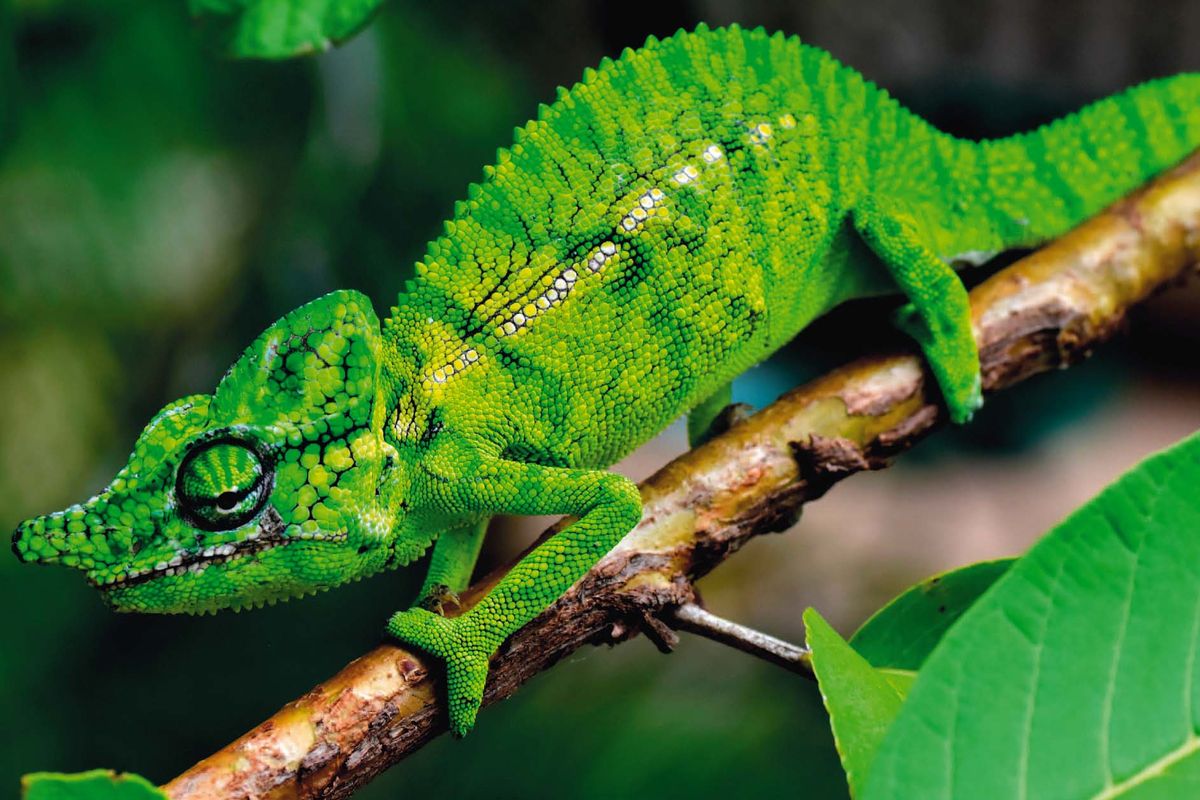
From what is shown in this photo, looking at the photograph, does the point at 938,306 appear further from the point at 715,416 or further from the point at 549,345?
the point at 549,345

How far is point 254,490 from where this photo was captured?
1395 millimetres

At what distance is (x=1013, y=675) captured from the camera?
94 centimetres

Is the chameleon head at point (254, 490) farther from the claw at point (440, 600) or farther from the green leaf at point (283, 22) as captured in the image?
the green leaf at point (283, 22)

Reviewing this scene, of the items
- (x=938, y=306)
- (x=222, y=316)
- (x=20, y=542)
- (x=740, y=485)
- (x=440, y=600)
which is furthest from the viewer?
(x=222, y=316)

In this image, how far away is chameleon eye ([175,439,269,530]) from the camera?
136 centimetres

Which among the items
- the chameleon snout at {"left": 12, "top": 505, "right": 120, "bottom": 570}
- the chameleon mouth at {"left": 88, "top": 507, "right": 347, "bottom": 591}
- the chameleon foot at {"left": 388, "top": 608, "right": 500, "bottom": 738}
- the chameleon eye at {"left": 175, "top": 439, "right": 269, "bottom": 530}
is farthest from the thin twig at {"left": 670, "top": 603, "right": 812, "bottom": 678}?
the chameleon snout at {"left": 12, "top": 505, "right": 120, "bottom": 570}

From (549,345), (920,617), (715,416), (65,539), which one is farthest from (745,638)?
(65,539)

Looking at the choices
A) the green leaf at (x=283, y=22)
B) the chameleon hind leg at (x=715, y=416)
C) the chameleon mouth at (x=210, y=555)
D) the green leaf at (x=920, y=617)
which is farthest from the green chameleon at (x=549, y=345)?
the green leaf at (x=920, y=617)

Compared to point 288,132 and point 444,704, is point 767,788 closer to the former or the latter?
point 444,704

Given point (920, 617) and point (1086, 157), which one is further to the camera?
point (1086, 157)

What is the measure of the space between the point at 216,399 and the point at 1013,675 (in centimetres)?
101

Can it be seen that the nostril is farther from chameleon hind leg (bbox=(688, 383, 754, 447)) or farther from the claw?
chameleon hind leg (bbox=(688, 383, 754, 447))

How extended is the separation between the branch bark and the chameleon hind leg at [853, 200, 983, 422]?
0.15 ft

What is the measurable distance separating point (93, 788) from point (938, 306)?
58.2 inches
